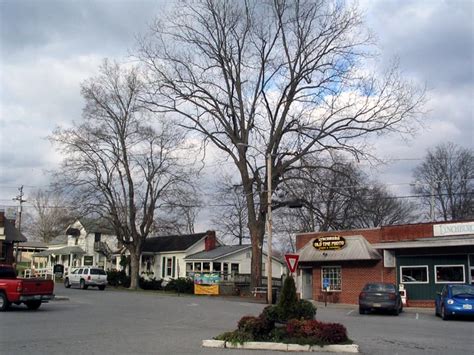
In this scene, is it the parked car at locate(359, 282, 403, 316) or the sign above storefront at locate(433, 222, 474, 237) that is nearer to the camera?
the parked car at locate(359, 282, 403, 316)

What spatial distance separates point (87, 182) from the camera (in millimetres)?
51500

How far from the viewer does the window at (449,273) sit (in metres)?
31.6

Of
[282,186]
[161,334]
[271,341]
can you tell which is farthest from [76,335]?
[282,186]

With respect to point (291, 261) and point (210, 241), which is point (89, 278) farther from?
point (291, 261)

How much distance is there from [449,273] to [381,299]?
824cm

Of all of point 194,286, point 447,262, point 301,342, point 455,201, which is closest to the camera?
point 301,342

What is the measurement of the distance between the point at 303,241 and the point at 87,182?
22446 millimetres

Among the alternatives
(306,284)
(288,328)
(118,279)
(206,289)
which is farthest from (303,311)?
(118,279)

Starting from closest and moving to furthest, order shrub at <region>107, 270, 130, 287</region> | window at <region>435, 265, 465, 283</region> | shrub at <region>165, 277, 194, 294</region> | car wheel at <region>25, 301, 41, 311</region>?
car wheel at <region>25, 301, 41, 311</region> < window at <region>435, 265, 465, 283</region> < shrub at <region>165, 277, 194, 294</region> < shrub at <region>107, 270, 130, 287</region>

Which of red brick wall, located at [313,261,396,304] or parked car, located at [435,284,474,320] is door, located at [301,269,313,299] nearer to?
red brick wall, located at [313,261,396,304]

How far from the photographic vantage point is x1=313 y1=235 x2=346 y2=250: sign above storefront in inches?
1431

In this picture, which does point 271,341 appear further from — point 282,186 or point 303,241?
point 282,186

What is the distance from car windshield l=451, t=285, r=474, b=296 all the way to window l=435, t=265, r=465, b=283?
910 centimetres

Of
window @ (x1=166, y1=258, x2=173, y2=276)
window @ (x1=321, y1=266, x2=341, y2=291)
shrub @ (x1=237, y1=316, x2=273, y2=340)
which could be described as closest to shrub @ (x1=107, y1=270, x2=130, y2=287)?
window @ (x1=166, y1=258, x2=173, y2=276)
